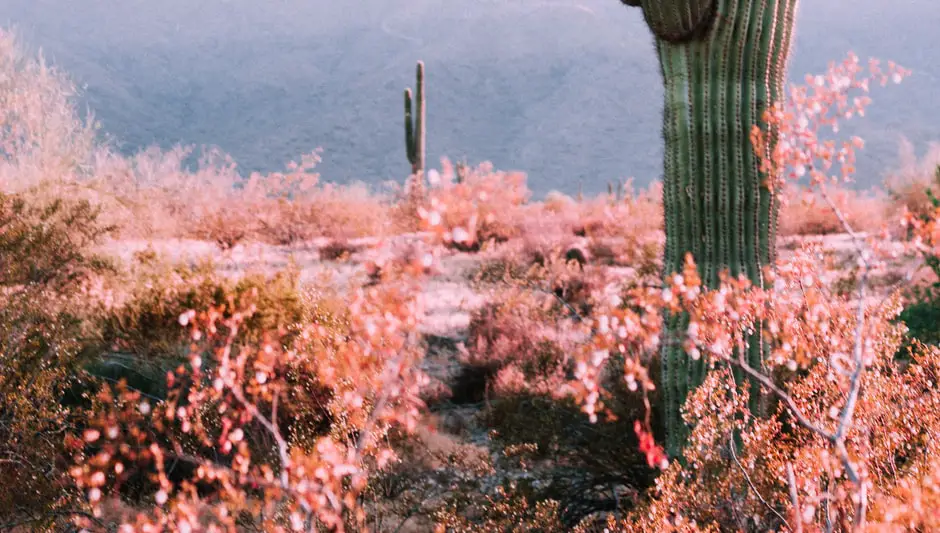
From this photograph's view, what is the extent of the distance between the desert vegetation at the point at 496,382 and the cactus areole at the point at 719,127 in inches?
0.8

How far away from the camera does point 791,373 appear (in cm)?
482

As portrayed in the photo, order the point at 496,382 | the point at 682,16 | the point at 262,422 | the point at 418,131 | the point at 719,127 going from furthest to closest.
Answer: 1. the point at 418,131
2. the point at 496,382
3. the point at 719,127
4. the point at 682,16
5. the point at 262,422

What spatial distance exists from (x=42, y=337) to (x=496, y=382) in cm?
316

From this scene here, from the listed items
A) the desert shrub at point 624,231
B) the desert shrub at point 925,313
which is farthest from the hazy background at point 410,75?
the desert shrub at point 925,313

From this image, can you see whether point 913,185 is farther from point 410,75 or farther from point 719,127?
point 410,75

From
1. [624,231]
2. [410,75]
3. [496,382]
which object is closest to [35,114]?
[624,231]

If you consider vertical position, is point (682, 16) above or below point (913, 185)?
above

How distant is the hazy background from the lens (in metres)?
46.2

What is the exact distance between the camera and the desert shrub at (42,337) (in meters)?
4.10

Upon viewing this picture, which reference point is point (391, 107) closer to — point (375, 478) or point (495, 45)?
point (495, 45)

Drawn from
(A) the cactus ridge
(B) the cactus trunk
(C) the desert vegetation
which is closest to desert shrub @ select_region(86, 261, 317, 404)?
(C) the desert vegetation

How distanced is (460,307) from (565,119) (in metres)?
41.6

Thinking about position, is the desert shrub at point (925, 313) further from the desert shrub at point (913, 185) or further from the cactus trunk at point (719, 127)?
the desert shrub at point (913, 185)

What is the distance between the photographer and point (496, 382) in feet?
21.1
